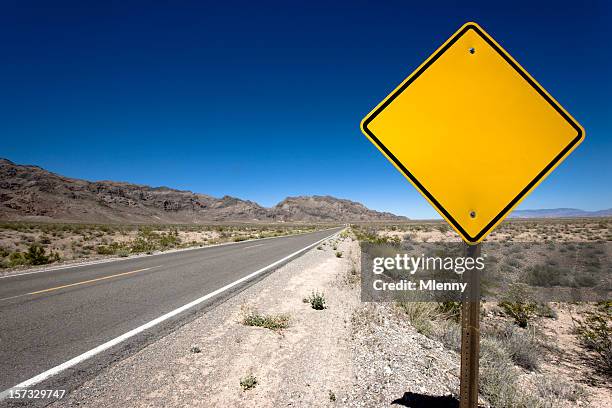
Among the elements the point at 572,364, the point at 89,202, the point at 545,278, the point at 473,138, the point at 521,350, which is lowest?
the point at 572,364

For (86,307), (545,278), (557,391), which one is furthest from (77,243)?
(545,278)

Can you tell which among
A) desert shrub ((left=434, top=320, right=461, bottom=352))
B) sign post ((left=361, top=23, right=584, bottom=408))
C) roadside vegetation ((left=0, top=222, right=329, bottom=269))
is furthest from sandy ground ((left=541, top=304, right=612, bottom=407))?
roadside vegetation ((left=0, top=222, right=329, bottom=269))

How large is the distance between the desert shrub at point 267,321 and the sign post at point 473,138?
3547 millimetres

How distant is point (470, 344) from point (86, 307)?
21.9 ft

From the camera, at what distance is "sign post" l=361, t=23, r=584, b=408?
163cm

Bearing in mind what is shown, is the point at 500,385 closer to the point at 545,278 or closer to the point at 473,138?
the point at 473,138

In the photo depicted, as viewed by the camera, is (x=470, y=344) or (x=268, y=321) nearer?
(x=470, y=344)

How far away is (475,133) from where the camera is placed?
1.66 meters

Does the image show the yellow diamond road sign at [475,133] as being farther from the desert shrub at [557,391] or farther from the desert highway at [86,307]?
the desert highway at [86,307]

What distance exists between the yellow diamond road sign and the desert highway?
4274 mm

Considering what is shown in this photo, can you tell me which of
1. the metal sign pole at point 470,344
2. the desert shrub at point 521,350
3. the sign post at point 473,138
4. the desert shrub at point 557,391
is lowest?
the desert shrub at point 557,391

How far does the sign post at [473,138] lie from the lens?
1.63 meters

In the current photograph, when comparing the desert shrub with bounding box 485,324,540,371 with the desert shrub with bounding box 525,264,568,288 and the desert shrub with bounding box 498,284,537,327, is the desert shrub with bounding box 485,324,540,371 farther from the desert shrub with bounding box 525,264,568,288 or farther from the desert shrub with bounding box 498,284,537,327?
the desert shrub with bounding box 525,264,568,288

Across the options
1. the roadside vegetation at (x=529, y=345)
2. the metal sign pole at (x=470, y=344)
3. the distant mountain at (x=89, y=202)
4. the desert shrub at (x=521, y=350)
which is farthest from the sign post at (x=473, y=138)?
the distant mountain at (x=89, y=202)
